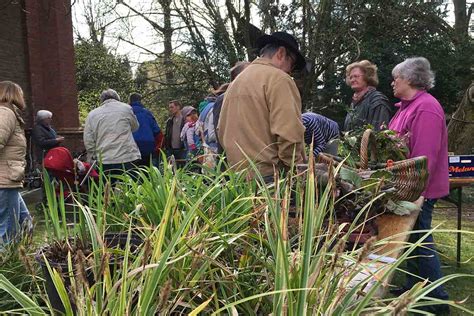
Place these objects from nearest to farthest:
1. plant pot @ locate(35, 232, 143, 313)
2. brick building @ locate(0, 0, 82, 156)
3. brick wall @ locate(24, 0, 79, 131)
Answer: plant pot @ locate(35, 232, 143, 313)
brick building @ locate(0, 0, 82, 156)
brick wall @ locate(24, 0, 79, 131)

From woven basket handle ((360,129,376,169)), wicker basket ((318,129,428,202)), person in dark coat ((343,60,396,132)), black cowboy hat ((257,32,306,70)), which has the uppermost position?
black cowboy hat ((257,32,306,70))

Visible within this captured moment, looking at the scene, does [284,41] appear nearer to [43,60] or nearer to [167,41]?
[43,60]

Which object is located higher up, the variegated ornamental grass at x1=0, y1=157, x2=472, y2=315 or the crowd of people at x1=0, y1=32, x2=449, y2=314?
the crowd of people at x1=0, y1=32, x2=449, y2=314

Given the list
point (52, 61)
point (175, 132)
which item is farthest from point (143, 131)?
point (52, 61)

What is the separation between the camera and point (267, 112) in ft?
9.39

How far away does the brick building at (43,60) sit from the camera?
9750 mm

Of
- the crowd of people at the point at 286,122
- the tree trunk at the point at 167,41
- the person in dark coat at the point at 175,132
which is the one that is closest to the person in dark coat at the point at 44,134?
the person in dark coat at the point at 175,132

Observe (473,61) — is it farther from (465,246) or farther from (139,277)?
(139,277)

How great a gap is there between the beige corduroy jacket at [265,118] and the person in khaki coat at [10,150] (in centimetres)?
214

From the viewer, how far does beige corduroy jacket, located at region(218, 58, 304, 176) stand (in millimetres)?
2758

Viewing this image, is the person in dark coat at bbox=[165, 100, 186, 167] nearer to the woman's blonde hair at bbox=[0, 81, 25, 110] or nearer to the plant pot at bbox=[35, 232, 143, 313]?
the woman's blonde hair at bbox=[0, 81, 25, 110]

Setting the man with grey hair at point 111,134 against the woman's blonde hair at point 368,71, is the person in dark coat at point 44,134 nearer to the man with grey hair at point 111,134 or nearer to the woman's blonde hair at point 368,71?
the man with grey hair at point 111,134

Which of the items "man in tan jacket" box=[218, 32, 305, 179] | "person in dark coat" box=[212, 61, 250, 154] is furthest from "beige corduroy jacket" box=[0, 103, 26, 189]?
"man in tan jacket" box=[218, 32, 305, 179]

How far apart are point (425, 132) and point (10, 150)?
3.43 m
